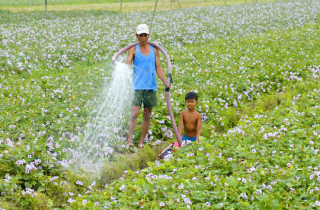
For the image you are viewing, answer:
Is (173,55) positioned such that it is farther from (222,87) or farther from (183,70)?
(222,87)

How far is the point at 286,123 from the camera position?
6043mm

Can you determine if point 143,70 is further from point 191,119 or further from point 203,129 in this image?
point 203,129

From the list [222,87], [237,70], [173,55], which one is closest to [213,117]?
[222,87]

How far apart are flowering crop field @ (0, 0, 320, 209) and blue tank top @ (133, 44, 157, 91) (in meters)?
1.15

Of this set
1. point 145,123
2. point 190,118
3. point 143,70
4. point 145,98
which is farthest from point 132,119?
point 190,118

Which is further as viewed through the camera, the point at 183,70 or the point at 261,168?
the point at 183,70

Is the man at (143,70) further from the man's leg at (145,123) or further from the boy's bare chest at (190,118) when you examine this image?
the boy's bare chest at (190,118)

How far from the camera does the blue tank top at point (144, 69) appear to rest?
604cm

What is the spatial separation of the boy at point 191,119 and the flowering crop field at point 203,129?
333 mm

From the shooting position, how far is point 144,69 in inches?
239

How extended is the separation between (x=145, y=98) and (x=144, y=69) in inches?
21.0

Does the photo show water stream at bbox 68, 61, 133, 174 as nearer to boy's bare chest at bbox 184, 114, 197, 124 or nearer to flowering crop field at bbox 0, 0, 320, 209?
flowering crop field at bbox 0, 0, 320, 209

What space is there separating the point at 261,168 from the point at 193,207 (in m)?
1.25

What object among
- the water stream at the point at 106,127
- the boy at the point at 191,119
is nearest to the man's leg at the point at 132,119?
the water stream at the point at 106,127
